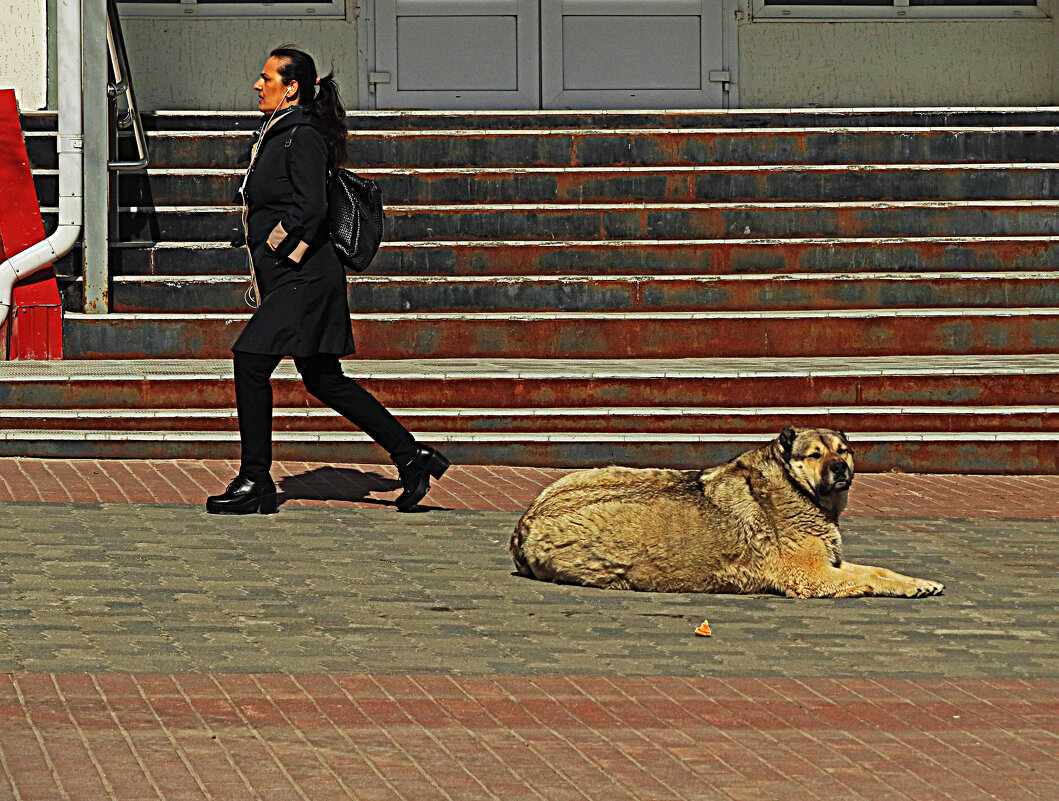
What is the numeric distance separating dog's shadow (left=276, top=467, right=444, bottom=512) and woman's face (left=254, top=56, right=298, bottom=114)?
2051 millimetres

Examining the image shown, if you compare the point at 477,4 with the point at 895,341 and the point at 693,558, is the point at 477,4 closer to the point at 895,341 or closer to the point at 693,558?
the point at 895,341

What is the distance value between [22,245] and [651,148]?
474cm

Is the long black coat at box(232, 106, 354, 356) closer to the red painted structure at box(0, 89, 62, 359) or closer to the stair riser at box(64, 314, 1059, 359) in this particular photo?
the stair riser at box(64, 314, 1059, 359)

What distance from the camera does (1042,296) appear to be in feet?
41.5

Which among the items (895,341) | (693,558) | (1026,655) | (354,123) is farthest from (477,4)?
(1026,655)

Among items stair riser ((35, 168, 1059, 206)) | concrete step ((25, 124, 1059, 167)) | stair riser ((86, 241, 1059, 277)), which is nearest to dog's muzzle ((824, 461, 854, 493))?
stair riser ((86, 241, 1059, 277))

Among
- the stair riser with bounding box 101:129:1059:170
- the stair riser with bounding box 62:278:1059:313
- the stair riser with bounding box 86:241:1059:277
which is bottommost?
the stair riser with bounding box 62:278:1059:313

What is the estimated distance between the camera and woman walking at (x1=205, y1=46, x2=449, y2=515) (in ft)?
29.5

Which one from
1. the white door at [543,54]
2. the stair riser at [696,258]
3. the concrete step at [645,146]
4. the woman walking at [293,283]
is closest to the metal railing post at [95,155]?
the stair riser at [696,258]

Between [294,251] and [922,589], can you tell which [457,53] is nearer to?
[294,251]

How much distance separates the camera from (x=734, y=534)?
7648mm

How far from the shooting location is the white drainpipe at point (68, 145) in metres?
12.4

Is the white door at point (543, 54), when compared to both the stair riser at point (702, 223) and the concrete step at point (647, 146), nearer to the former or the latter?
the concrete step at point (647, 146)

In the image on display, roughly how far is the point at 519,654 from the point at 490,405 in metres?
4.55
